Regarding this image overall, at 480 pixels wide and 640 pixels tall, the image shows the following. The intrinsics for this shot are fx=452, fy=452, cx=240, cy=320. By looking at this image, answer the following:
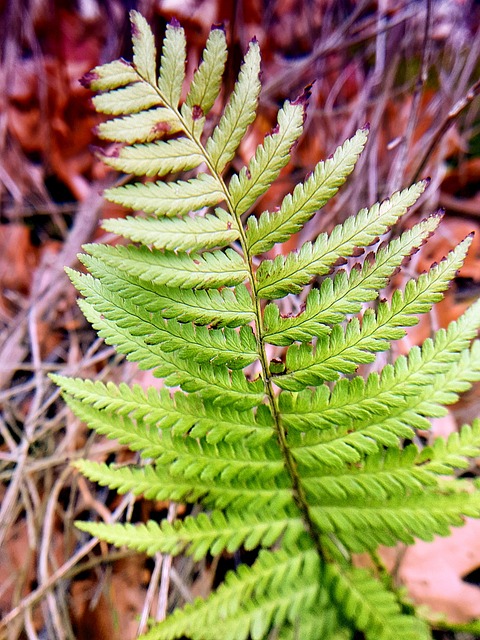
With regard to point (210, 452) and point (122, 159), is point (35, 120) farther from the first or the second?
point (210, 452)

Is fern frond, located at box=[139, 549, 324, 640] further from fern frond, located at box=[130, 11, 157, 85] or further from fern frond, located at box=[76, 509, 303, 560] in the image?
fern frond, located at box=[130, 11, 157, 85]

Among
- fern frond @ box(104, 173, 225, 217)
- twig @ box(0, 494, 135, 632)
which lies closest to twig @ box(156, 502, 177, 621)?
twig @ box(0, 494, 135, 632)

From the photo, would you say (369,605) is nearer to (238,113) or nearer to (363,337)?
(363,337)

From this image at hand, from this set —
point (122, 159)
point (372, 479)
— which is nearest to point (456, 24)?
Answer: point (122, 159)

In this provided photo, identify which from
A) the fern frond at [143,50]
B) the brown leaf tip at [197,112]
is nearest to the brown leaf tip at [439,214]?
the brown leaf tip at [197,112]

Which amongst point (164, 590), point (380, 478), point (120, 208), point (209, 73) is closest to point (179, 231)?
point (209, 73)

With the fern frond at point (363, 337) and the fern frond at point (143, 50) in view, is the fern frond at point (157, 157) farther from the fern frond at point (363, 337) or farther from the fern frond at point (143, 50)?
the fern frond at point (363, 337)

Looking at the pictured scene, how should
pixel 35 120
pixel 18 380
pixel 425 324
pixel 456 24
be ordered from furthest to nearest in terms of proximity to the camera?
pixel 35 120 → pixel 456 24 → pixel 18 380 → pixel 425 324
